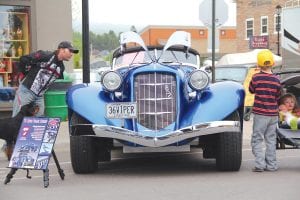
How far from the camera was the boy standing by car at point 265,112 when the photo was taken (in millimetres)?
7473

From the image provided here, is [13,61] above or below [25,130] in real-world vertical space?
above

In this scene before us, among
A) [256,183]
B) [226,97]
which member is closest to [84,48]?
[226,97]

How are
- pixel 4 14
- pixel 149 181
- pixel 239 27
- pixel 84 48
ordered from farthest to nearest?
pixel 239 27
pixel 4 14
pixel 84 48
pixel 149 181

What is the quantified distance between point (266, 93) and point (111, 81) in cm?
193

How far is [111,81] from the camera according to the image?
725 centimetres

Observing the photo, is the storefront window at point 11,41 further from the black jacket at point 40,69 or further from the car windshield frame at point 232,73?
the car windshield frame at point 232,73

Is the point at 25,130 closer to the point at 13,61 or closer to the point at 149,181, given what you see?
the point at 149,181

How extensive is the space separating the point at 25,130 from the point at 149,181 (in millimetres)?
1536

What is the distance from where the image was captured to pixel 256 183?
22.1 feet

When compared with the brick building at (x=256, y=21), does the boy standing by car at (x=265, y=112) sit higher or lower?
lower

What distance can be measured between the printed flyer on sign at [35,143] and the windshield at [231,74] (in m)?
10.5

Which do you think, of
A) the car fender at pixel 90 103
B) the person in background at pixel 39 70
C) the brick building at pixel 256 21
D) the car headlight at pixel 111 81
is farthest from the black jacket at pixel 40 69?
the brick building at pixel 256 21

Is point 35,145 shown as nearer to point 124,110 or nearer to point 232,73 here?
point 124,110

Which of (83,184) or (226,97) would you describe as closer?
(83,184)
